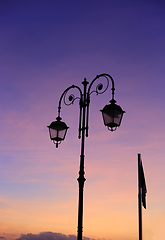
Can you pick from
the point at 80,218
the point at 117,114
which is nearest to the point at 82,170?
the point at 80,218

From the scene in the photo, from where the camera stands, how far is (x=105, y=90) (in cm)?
1218

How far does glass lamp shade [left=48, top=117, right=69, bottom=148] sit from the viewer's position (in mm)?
11758

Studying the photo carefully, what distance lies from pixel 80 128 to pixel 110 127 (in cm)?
131

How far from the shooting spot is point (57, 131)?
11789mm

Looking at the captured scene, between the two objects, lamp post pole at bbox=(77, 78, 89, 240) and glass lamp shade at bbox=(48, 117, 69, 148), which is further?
glass lamp shade at bbox=(48, 117, 69, 148)

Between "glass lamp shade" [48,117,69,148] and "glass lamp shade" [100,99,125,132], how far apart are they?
1.82 meters

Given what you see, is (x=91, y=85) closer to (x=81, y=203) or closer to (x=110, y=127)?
(x=110, y=127)

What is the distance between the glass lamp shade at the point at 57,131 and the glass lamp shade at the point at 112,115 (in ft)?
5.98

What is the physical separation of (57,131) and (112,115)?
2.32 metres

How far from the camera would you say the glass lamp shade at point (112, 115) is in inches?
420

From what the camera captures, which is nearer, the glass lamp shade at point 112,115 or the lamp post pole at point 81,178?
the lamp post pole at point 81,178

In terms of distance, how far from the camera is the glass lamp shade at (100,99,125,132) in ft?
35.0

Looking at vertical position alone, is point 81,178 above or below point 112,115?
below

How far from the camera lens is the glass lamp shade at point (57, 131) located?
11758 mm
